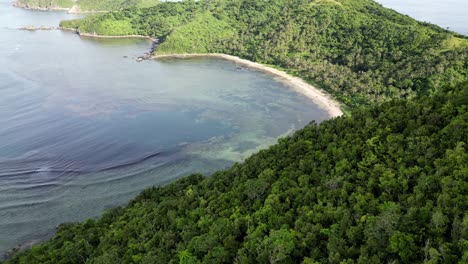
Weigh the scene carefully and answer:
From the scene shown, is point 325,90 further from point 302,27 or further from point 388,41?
point 302,27

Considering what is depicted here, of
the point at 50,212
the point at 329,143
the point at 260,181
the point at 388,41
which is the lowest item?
the point at 50,212

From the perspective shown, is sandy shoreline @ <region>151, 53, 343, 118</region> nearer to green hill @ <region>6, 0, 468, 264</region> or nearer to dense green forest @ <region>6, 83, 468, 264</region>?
green hill @ <region>6, 0, 468, 264</region>

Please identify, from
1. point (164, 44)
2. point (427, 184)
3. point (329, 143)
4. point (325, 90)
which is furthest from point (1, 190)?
point (164, 44)

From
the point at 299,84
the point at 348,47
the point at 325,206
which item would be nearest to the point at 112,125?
the point at 299,84

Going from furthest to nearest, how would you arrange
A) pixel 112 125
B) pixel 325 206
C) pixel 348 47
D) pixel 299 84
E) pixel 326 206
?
pixel 348 47, pixel 299 84, pixel 112 125, pixel 325 206, pixel 326 206

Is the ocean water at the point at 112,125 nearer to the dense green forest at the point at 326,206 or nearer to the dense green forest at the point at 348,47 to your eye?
the dense green forest at the point at 348,47

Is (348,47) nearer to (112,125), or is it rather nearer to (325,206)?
(112,125)
